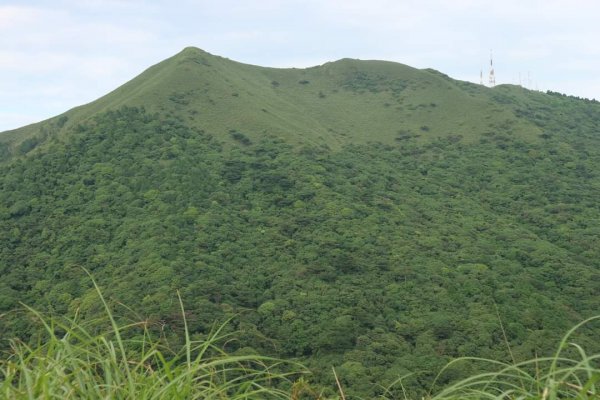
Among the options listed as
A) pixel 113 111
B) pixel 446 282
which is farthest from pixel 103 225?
pixel 446 282

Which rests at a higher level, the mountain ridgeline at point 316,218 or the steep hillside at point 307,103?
the steep hillside at point 307,103

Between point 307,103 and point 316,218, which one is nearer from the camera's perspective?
point 316,218

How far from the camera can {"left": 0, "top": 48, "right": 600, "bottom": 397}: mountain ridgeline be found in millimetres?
48844

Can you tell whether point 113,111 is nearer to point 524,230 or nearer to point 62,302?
point 62,302

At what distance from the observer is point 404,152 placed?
293 ft

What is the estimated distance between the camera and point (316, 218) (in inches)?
2628

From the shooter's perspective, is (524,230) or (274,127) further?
(274,127)

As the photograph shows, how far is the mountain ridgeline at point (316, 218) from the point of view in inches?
1923

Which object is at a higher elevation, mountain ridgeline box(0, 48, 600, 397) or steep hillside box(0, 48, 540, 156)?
steep hillside box(0, 48, 540, 156)

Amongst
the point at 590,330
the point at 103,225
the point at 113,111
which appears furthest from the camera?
the point at 113,111

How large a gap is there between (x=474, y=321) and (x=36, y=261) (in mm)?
36674

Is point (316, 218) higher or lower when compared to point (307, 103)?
lower

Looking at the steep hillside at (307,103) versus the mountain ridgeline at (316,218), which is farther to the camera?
the steep hillside at (307,103)

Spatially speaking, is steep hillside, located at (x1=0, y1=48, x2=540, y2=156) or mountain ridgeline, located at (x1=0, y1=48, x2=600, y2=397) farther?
steep hillside, located at (x1=0, y1=48, x2=540, y2=156)
